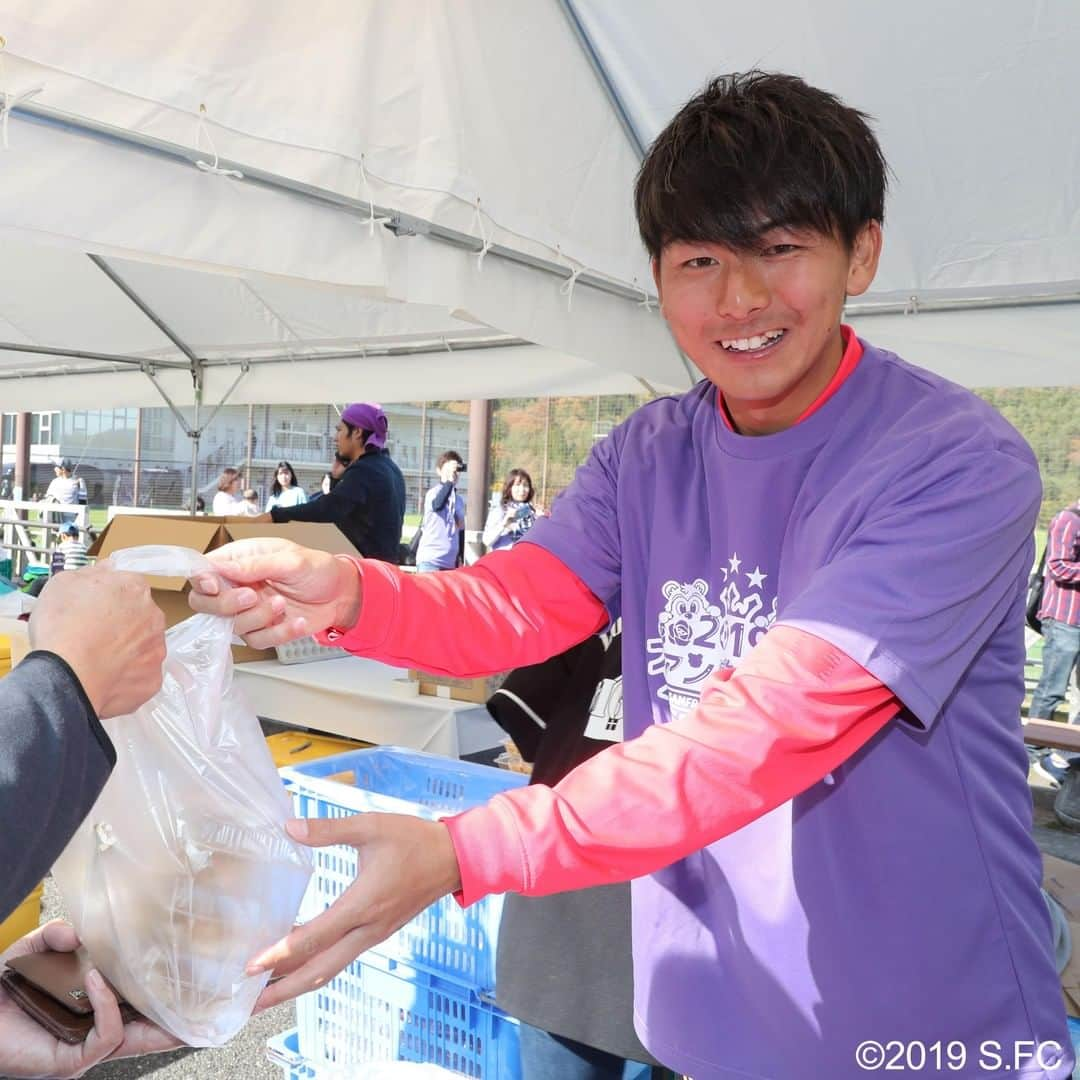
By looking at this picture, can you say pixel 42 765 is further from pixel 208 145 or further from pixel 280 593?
pixel 208 145

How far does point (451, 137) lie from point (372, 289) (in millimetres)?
452

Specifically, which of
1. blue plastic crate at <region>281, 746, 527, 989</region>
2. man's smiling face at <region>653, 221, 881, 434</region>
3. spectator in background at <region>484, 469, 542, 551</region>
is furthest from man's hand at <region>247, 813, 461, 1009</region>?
spectator in background at <region>484, 469, 542, 551</region>

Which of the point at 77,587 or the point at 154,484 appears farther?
the point at 154,484

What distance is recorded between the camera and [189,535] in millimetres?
3088

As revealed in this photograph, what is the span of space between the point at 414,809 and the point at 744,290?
3.83 ft

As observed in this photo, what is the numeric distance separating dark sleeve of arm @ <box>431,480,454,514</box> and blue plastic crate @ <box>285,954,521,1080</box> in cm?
673

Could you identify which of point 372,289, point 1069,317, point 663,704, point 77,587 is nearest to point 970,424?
point 663,704

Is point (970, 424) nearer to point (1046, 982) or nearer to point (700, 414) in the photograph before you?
point (700, 414)

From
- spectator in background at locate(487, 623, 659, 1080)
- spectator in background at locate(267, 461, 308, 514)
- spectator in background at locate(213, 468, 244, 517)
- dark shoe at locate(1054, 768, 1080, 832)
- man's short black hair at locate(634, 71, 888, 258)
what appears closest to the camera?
man's short black hair at locate(634, 71, 888, 258)

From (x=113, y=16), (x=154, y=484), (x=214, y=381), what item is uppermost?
(x=113, y=16)

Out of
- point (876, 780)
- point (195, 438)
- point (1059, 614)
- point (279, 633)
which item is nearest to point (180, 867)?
point (279, 633)

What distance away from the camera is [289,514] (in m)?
4.21

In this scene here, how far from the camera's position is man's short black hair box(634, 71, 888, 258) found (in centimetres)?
96

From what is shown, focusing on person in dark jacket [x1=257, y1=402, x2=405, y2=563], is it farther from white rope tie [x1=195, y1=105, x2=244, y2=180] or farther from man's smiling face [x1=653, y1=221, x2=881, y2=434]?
man's smiling face [x1=653, y1=221, x2=881, y2=434]
